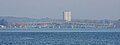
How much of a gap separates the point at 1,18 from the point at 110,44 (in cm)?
11491

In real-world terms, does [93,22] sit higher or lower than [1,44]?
lower

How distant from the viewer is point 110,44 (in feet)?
233

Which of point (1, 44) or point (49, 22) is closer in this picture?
point (1, 44)

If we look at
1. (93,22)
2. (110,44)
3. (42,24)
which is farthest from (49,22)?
(110,44)

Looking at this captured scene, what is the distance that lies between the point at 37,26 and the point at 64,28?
26.8ft

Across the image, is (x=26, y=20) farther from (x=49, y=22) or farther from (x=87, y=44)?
(x=87, y=44)

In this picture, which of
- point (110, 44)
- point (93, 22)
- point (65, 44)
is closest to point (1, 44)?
point (65, 44)

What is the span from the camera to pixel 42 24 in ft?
603

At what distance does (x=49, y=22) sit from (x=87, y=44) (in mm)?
116446

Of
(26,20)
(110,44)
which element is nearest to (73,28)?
(26,20)

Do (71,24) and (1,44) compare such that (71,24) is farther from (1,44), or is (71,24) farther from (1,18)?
(1,44)

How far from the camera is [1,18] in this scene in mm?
183500

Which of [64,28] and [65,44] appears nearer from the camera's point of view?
[65,44]

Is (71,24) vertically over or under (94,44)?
under
